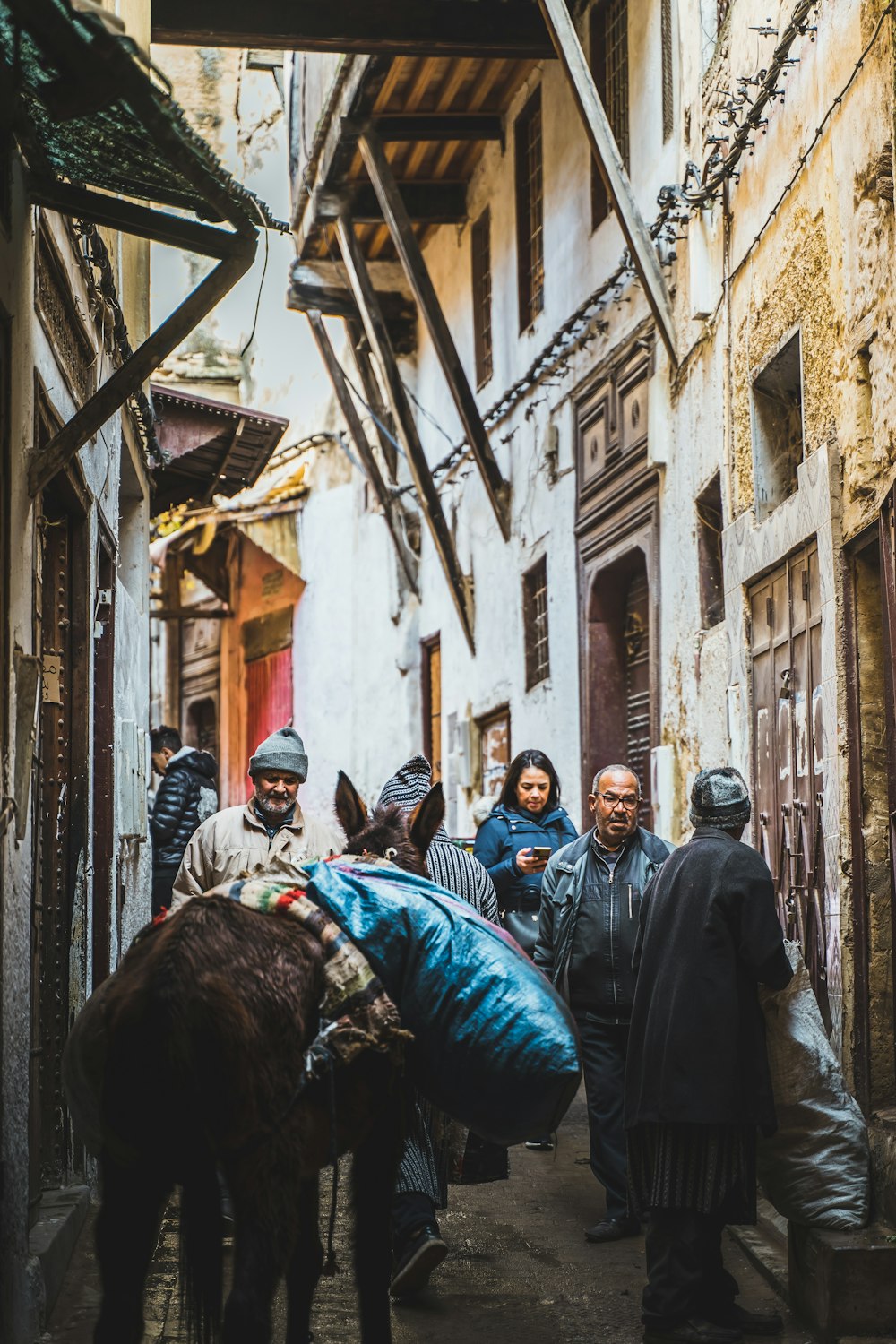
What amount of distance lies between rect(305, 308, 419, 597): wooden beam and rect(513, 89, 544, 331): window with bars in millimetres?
3057

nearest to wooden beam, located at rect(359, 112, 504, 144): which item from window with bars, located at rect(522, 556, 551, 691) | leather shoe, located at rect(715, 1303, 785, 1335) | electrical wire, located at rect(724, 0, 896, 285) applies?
window with bars, located at rect(522, 556, 551, 691)

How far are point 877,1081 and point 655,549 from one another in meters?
5.15

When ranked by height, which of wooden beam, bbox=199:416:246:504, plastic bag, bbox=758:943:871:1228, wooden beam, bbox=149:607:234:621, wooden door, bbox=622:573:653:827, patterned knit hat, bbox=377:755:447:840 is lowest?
plastic bag, bbox=758:943:871:1228

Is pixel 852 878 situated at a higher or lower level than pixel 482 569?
lower

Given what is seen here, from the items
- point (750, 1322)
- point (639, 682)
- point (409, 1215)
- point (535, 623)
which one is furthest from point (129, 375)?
point (535, 623)

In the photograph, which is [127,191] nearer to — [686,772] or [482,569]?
[686,772]

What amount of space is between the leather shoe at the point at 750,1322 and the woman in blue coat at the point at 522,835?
124 inches

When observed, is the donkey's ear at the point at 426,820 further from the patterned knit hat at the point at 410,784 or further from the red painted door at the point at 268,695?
the red painted door at the point at 268,695

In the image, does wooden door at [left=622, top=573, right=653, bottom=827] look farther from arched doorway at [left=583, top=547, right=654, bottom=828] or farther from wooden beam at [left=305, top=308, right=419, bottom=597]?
wooden beam at [left=305, top=308, right=419, bottom=597]

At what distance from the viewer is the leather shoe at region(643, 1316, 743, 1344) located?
4.83 metres

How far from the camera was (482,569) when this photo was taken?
1548 cm

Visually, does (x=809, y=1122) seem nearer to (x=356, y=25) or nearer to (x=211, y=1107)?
(x=211, y=1107)

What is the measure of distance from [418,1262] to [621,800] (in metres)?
2.08

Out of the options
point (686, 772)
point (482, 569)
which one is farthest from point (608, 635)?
point (482, 569)
